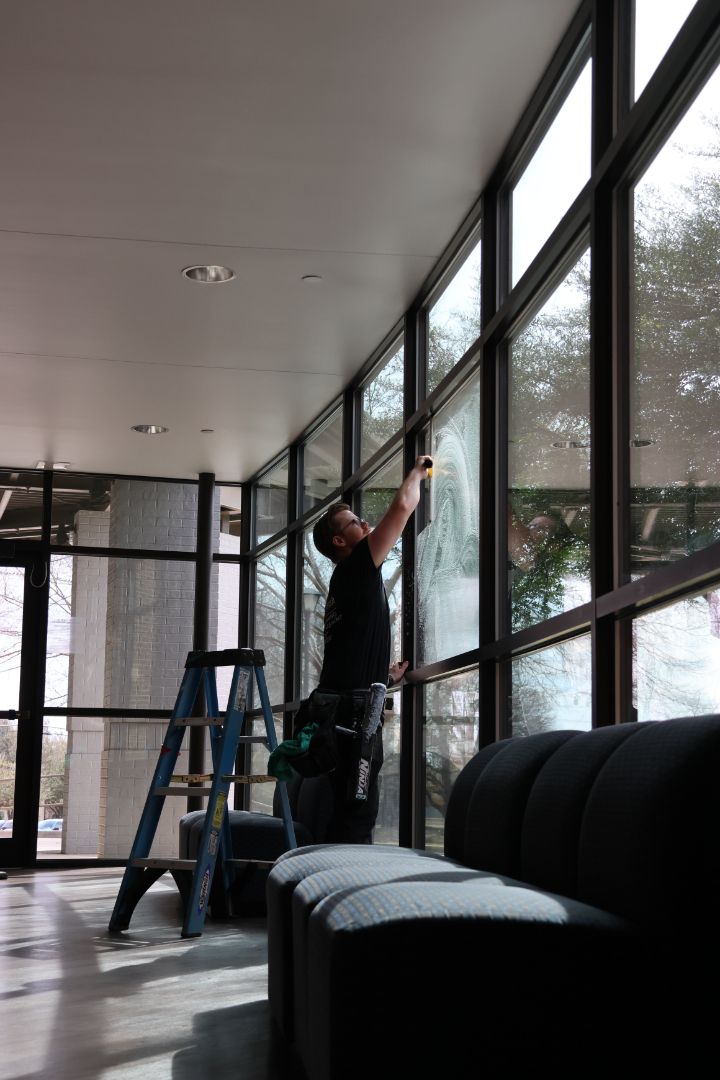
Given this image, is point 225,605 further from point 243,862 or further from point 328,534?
point 328,534

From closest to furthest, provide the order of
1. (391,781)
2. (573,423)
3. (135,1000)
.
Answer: (135,1000)
(573,423)
(391,781)

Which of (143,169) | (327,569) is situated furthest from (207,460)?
(143,169)

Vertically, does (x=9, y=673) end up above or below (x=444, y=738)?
above

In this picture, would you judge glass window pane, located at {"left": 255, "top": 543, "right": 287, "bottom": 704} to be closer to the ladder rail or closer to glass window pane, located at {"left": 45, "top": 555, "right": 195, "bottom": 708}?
glass window pane, located at {"left": 45, "top": 555, "right": 195, "bottom": 708}

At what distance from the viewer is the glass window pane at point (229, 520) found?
29.6 feet

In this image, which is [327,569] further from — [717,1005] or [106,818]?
[717,1005]

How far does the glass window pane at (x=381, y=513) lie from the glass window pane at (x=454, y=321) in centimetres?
66

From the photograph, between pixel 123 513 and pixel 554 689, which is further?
pixel 123 513

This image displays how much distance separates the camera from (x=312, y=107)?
150 inches

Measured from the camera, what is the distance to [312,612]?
7445mm

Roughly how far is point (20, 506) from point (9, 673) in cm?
119

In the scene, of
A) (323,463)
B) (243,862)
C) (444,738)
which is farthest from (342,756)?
(323,463)

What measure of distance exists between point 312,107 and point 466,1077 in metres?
3.02

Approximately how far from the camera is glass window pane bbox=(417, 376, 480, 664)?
14.6ft
